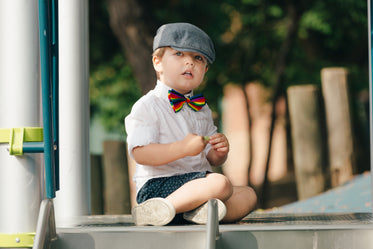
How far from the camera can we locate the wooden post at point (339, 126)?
23.9ft

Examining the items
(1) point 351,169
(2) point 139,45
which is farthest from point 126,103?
(1) point 351,169

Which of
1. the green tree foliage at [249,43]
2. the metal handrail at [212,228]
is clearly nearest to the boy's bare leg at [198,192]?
the metal handrail at [212,228]

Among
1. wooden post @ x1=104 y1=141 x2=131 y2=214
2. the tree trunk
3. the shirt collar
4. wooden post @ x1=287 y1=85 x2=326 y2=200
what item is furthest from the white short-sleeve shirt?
the tree trunk

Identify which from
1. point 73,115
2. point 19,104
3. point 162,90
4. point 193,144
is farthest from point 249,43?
point 19,104

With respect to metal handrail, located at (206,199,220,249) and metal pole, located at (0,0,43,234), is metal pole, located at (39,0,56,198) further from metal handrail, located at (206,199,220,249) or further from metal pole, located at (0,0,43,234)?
metal handrail, located at (206,199,220,249)

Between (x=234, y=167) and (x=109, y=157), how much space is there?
8.77 m

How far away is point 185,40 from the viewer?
3.18 meters

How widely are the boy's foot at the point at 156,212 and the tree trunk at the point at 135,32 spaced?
5776 mm

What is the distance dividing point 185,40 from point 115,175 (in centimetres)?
397

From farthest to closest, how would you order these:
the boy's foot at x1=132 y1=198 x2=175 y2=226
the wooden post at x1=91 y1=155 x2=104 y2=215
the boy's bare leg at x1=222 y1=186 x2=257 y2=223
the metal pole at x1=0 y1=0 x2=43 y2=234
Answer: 1. the wooden post at x1=91 y1=155 x2=104 y2=215
2. the boy's bare leg at x1=222 y1=186 x2=257 y2=223
3. the boy's foot at x1=132 y1=198 x2=175 y2=226
4. the metal pole at x1=0 y1=0 x2=43 y2=234

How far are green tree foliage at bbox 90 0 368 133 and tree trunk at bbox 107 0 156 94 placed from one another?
2.83 ft

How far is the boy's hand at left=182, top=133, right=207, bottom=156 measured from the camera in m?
2.91

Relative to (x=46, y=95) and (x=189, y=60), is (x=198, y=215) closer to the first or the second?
(x=189, y=60)

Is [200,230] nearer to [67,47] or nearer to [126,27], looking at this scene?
[67,47]
